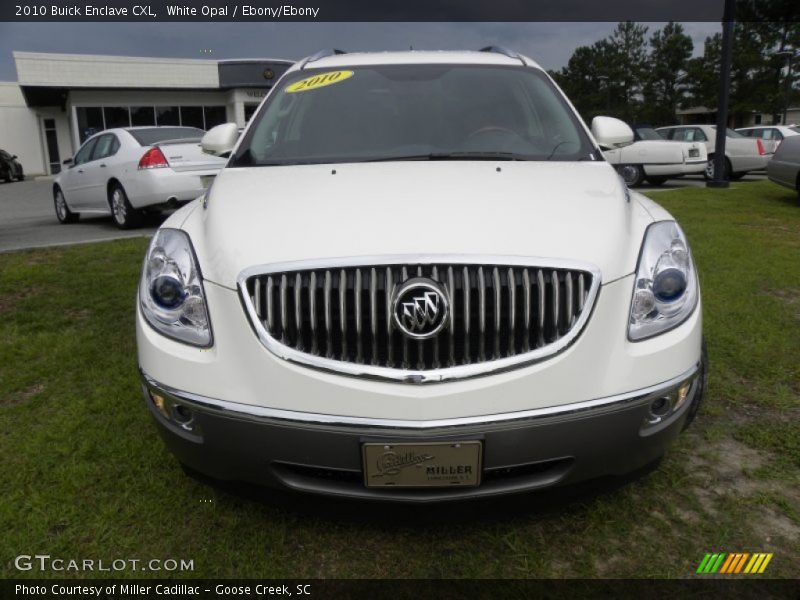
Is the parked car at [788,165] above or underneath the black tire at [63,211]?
above

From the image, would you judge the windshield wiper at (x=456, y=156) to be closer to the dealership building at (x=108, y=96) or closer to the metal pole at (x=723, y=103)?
the metal pole at (x=723, y=103)

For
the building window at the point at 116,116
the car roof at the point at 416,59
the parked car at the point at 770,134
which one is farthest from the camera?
the building window at the point at 116,116

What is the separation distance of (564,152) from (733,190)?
35.1 feet

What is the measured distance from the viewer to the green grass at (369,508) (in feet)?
6.62

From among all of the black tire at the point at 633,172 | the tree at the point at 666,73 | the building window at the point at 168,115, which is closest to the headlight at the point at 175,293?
the black tire at the point at 633,172

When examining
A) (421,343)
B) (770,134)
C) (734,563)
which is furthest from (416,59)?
(770,134)

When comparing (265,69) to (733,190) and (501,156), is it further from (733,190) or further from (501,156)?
(501,156)

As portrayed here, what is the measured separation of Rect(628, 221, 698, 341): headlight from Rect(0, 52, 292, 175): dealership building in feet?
98.3

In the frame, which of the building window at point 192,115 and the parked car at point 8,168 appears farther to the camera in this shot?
the building window at point 192,115

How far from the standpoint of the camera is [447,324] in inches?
71.5

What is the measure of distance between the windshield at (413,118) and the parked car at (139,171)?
500 cm

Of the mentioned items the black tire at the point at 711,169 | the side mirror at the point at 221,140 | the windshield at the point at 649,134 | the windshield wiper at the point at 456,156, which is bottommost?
the black tire at the point at 711,169
